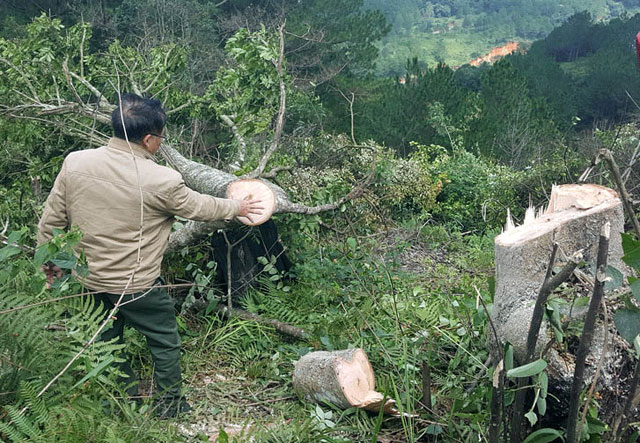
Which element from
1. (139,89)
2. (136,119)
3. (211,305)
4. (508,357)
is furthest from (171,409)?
(139,89)

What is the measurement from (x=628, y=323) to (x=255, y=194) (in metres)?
2.29

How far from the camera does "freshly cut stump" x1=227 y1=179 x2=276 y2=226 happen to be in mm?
3438

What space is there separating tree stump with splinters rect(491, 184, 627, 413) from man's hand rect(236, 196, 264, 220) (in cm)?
137

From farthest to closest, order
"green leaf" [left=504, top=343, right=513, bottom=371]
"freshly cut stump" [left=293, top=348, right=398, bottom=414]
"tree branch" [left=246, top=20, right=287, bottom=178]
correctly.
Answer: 1. "tree branch" [left=246, top=20, right=287, bottom=178]
2. "freshly cut stump" [left=293, top=348, right=398, bottom=414]
3. "green leaf" [left=504, top=343, right=513, bottom=371]

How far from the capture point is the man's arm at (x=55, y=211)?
2.74 meters

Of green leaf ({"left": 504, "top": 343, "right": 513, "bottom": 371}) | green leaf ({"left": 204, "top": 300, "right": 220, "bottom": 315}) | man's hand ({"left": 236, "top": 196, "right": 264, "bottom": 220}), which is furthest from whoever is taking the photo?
green leaf ({"left": 204, "top": 300, "right": 220, "bottom": 315})

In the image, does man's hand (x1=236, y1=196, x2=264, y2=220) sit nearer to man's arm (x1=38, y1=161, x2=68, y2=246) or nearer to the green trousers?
the green trousers

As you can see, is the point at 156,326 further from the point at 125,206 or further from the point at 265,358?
the point at 265,358

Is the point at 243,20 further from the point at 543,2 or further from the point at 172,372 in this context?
the point at 543,2

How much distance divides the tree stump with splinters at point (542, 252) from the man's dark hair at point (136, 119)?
1.75 m

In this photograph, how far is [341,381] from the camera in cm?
281

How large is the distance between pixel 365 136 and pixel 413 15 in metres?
66.8

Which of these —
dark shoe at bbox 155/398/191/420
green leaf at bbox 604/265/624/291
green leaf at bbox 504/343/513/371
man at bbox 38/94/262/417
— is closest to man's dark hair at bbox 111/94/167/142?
man at bbox 38/94/262/417

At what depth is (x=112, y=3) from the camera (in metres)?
21.4
